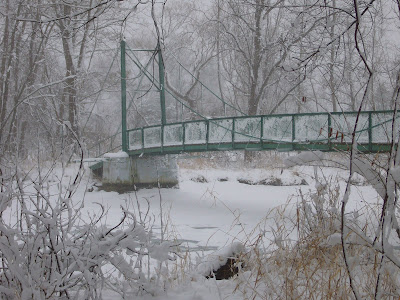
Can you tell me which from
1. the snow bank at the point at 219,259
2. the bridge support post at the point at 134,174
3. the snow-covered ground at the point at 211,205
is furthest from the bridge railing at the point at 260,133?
the snow bank at the point at 219,259

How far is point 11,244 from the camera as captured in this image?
222cm

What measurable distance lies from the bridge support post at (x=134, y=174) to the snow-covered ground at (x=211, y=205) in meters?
0.32

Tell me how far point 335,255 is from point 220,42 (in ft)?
61.4

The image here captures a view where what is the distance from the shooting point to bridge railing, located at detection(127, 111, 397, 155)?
9086mm

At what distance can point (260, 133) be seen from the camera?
10.5 m

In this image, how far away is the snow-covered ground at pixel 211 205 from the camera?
415 cm

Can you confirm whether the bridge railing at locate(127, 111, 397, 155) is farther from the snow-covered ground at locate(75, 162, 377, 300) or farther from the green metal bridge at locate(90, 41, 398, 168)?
the snow-covered ground at locate(75, 162, 377, 300)

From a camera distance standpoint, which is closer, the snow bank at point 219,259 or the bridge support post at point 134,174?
the snow bank at point 219,259

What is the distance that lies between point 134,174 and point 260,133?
4.93 meters

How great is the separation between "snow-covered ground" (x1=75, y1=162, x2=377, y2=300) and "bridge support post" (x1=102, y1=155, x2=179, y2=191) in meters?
0.32

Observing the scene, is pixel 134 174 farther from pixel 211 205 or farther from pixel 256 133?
pixel 256 133

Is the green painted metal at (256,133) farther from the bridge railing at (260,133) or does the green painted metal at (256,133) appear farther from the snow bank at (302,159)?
the snow bank at (302,159)

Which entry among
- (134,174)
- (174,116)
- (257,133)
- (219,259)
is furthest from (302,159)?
(174,116)

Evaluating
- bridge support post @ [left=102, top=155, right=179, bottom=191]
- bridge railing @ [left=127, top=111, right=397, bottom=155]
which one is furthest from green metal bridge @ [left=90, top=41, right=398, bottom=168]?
bridge support post @ [left=102, top=155, right=179, bottom=191]
